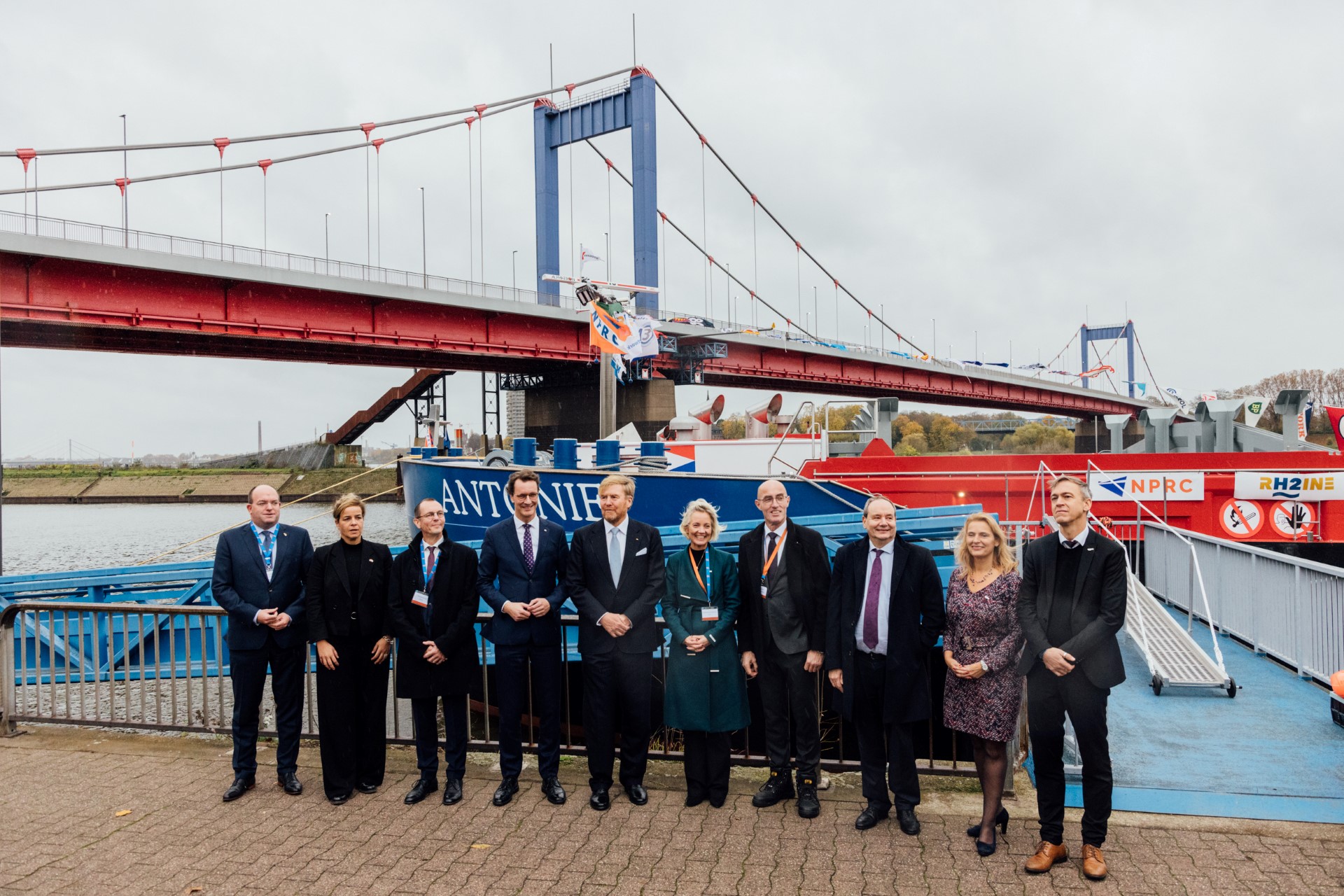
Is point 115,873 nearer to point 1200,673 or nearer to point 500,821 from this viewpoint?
point 500,821

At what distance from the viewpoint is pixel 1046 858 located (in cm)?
381

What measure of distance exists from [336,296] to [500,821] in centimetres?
2400

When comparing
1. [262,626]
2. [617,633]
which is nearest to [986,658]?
[617,633]

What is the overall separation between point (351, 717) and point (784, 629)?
249cm

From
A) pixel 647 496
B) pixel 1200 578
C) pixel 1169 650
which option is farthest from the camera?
pixel 647 496

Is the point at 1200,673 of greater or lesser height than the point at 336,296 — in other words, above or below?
below

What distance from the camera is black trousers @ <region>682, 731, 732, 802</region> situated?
4605 millimetres

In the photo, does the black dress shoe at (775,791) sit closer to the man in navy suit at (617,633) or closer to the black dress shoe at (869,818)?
the black dress shoe at (869,818)

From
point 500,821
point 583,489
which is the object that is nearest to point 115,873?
point 500,821

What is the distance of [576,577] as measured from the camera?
15.6 feet

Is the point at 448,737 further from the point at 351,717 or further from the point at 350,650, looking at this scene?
the point at 350,650

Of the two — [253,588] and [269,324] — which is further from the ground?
[269,324]

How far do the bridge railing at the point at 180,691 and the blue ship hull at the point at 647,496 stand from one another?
435cm

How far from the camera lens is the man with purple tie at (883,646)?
13.9ft
